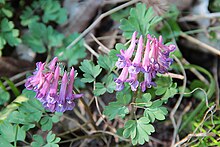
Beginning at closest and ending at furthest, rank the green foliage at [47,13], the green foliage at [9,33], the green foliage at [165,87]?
the green foliage at [165,87] < the green foliage at [9,33] < the green foliage at [47,13]

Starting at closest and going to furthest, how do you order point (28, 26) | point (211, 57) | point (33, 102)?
point (33, 102)
point (28, 26)
point (211, 57)

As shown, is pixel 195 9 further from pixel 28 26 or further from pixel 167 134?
pixel 28 26

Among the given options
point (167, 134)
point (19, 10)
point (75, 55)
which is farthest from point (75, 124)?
point (19, 10)

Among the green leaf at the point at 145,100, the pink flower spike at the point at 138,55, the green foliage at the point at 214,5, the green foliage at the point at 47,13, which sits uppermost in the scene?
the green foliage at the point at 47,13

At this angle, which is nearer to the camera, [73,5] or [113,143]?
[113,143]

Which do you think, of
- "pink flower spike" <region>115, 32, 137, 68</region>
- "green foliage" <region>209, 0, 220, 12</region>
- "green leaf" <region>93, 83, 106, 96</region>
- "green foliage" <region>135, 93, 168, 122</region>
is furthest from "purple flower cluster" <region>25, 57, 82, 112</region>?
"green foliage" <region>209, 0, 220, 12</region>

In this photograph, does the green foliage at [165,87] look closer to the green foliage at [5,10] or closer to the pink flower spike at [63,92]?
the pink flower spike at [63,92]

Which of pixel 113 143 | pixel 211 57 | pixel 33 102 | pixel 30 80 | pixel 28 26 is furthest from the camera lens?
pixel 211 57

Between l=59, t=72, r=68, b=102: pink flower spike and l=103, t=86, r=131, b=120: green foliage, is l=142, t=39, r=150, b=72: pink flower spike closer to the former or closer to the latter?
l=103, t=86, r=131, b=120: green foliage

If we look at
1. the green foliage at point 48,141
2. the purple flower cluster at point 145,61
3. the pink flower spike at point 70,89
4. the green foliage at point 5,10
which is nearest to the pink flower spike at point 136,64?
the purple flower cluster at point 145,61
